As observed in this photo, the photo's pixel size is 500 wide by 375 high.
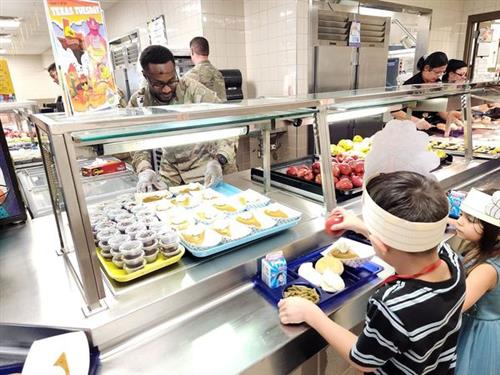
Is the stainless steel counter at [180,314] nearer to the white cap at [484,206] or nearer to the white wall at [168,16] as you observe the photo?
the white cap at [484,206]

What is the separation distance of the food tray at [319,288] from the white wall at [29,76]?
16176 millimetres

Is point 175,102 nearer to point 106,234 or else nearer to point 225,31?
point 106,234

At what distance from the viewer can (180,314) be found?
1098mm

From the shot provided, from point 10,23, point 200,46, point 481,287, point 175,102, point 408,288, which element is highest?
point 10,23

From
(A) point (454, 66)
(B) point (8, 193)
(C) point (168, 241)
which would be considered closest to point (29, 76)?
(B) point (8, 193)

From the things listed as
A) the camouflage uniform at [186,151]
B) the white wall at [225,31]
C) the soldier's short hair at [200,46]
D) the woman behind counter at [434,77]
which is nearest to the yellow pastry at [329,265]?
the camouflage uniform at [186,151]

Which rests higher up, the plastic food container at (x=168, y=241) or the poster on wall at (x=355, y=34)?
the poster on wall at (x=355, y=34)

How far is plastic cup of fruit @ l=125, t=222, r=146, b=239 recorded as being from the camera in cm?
122

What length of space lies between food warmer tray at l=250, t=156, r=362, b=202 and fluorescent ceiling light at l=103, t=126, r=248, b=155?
0.53m

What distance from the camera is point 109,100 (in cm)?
105

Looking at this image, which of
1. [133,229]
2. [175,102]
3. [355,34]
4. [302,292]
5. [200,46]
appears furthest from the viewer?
[355,34]

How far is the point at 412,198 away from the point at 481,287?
0.65m

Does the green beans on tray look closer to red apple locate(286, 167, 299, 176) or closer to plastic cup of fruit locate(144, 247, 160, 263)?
plastic cup of fruit locate(144, 247, 160, 263)

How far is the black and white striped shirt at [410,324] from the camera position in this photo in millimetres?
842
